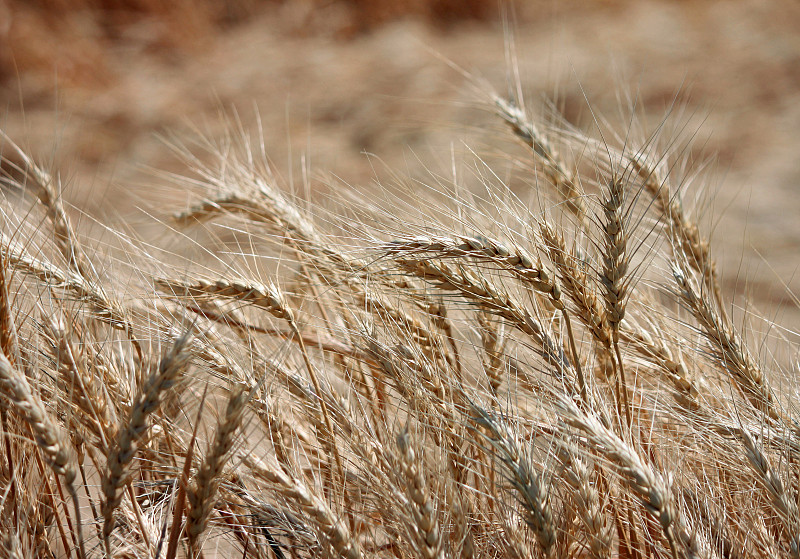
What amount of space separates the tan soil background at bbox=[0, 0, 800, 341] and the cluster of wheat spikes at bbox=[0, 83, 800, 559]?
2.08 meters

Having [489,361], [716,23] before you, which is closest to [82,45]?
[716,23]

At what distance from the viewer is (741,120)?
301 centimetres

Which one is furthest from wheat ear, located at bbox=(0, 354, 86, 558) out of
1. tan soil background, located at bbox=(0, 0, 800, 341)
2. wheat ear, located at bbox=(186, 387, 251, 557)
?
tan soil background, located at bbox=(0, 0, 800, 341)

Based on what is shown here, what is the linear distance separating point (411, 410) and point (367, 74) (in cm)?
365

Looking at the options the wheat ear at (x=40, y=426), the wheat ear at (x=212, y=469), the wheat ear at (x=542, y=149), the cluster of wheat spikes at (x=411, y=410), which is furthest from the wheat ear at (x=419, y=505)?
the wheat ear at (x=542, y=149)

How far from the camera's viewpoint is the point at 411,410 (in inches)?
26.8

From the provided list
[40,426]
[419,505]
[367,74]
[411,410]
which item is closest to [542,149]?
[411,410]

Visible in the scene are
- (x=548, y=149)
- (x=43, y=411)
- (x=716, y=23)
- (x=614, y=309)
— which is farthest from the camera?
(x=716, y=23)

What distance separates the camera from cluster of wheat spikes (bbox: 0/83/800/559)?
0.56 meters

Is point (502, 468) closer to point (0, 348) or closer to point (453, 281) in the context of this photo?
point (453, 281)

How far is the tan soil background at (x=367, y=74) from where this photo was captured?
9.90 feet

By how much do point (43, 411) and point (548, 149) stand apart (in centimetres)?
75

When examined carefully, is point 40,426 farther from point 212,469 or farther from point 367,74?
point 367,74

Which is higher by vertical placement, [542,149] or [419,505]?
[542,149]
